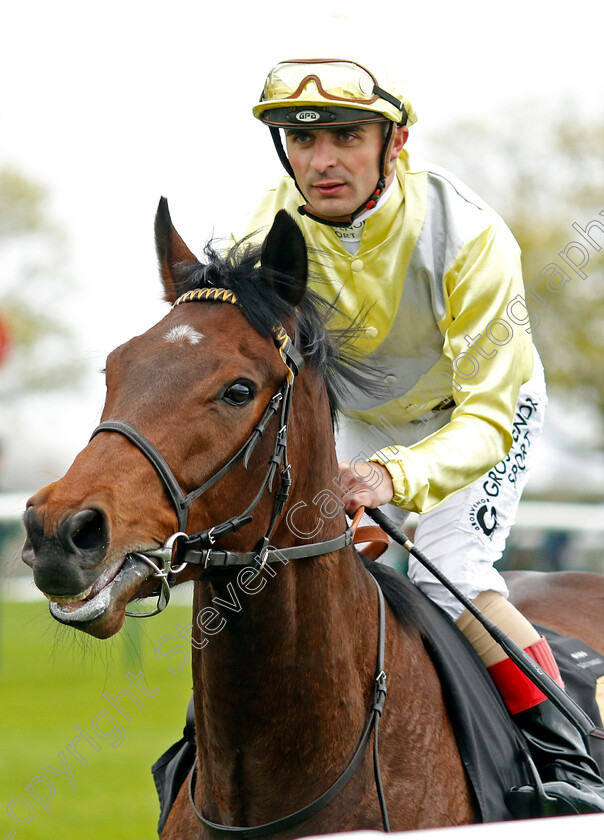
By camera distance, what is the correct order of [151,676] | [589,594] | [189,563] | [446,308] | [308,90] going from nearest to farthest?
[189,563]
[308,90]
[446,308]
[589,594]
[151,676]

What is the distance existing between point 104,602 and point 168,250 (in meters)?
1.21

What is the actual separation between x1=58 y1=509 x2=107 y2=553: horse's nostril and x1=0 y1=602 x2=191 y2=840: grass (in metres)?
0.53

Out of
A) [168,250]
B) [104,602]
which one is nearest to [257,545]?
[104,602]

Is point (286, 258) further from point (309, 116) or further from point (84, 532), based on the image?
point (84, 532)

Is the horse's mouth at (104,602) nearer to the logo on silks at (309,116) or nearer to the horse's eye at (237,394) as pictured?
the horse's eye at (237,394)

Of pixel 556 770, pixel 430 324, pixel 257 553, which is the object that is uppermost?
pixel 430 324

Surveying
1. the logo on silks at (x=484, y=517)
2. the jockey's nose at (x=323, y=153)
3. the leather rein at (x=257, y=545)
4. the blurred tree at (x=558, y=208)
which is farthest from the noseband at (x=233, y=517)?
the blurred tree at (x=558, y=208)

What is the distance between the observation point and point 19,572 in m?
2.55

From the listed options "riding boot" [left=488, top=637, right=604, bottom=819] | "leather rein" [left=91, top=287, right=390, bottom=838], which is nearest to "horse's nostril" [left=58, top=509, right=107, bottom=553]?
"leather rein" [left=91, top=287, right=390, bottom=838]

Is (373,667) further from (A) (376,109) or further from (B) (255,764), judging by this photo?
(A) (376,109)

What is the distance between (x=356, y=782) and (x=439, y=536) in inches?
42.9

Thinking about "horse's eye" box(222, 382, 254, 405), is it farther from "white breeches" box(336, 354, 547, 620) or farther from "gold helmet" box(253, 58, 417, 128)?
"white breeches" box(336, 354, 547, 620)

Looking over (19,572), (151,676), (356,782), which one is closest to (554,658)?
(356,782)

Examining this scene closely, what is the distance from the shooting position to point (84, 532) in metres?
2.16
